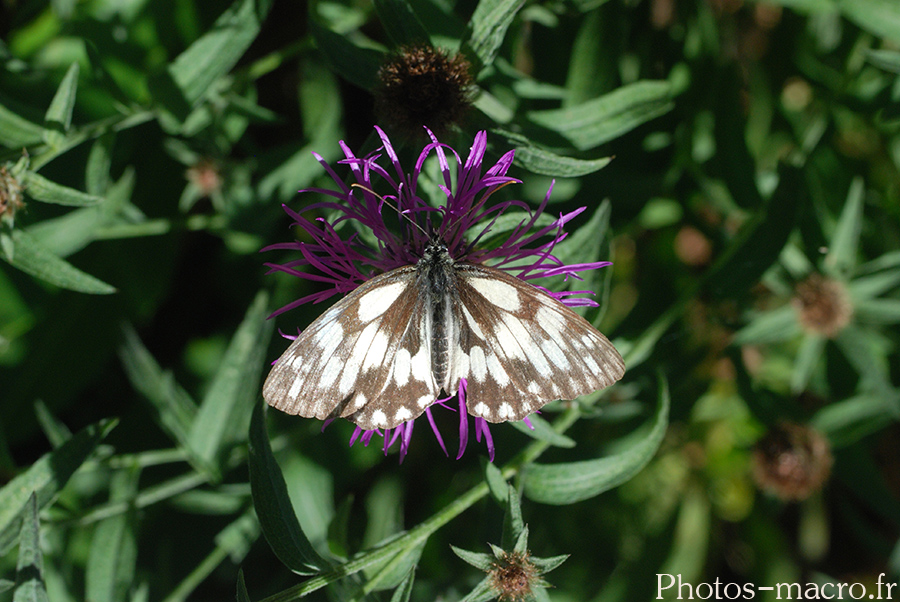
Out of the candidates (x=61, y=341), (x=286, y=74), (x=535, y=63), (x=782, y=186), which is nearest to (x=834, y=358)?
(x=782, y=186)

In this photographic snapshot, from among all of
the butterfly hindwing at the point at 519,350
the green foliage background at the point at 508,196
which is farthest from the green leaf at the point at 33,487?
the butterfly hindwing at the point at 519,350

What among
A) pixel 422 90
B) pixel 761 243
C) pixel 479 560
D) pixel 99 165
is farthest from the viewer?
pixel 761 243

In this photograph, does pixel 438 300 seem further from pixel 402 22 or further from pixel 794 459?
pixel 794 459

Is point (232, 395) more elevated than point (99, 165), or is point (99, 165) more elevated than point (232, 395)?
point (99, 165)

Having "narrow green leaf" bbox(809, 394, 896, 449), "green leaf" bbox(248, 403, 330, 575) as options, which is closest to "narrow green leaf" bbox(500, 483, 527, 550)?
"green leaf" bbox(248, 403, 330, 575)

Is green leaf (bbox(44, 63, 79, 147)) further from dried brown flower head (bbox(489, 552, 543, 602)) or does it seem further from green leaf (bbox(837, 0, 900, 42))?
green leaf (bbox(837, 0, 900, 42))

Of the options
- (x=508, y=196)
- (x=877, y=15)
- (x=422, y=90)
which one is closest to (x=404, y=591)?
(x=508, y=196)
